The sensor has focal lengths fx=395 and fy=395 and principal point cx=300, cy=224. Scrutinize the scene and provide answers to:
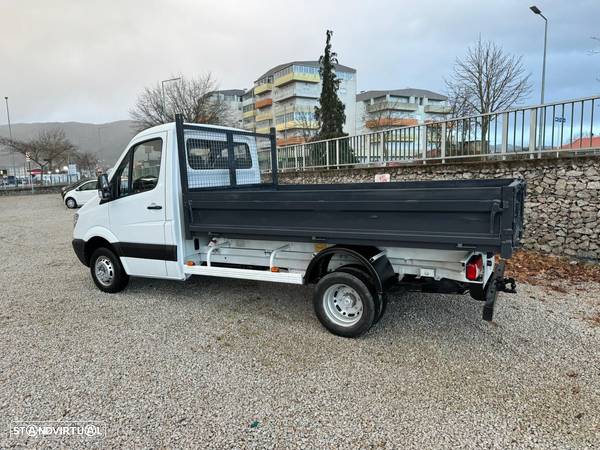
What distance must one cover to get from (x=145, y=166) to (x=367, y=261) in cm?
329

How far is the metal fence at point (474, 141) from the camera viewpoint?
22.9 feet

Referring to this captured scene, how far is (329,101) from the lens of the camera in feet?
120

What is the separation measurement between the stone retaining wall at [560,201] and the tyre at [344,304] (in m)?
4.82

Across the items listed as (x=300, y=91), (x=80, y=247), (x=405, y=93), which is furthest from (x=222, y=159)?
(x=405, y=93)

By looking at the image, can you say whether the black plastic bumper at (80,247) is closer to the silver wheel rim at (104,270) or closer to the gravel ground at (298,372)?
the silver wheel rim at (104,270)

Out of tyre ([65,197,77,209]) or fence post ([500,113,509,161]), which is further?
tyre ([65,197,77,209])

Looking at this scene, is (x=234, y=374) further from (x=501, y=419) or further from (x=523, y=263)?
(x=523, y=263)

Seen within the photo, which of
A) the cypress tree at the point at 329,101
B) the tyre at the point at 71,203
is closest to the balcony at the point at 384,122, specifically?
the cypress tree at the point at 329,101

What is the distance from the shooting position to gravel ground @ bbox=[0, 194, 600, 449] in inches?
110

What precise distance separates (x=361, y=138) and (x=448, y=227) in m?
8.07

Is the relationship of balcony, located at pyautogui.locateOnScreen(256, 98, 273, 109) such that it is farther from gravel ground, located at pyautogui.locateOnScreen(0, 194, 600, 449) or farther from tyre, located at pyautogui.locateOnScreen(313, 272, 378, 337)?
tyre, located at pyautogui.locateOnScreen(313, 272, 378, 337)

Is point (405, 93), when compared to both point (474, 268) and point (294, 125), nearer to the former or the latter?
point (294, 125)

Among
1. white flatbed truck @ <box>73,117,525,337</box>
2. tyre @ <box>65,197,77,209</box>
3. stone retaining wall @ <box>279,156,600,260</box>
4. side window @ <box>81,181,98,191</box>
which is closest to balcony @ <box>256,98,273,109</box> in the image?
side window @ <box>81,181,98,191</box>

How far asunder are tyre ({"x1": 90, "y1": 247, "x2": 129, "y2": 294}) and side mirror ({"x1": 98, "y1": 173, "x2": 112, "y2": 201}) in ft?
2.72
